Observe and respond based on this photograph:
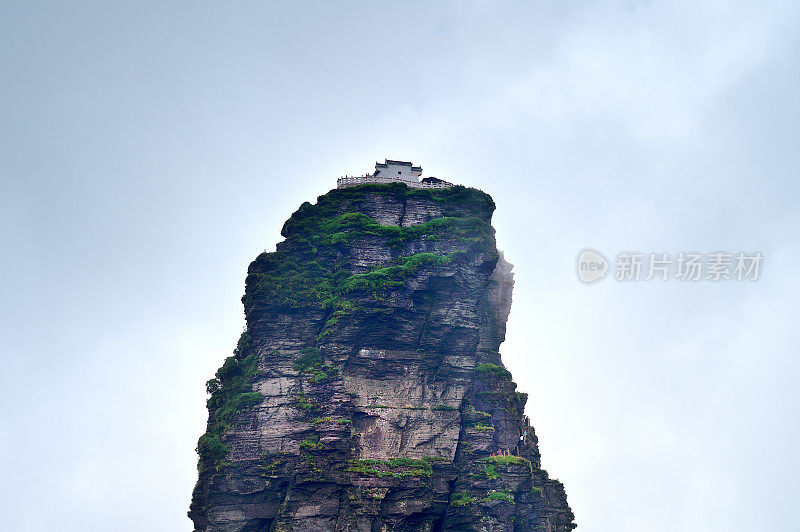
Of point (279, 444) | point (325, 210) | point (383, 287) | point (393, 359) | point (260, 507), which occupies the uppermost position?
point (325, 210)

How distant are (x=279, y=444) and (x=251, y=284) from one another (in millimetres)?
13577

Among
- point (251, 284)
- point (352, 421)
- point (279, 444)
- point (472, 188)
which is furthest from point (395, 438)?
point (472, 188)

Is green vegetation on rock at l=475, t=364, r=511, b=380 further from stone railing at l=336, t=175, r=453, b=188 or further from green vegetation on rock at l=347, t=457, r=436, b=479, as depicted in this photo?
stone railing at l=336, t=175, r=453, b=188

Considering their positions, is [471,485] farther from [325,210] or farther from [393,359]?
[325,210]

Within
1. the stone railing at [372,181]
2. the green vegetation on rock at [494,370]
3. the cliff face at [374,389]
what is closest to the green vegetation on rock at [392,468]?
the cliff face at [374,389]

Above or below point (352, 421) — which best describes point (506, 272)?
above

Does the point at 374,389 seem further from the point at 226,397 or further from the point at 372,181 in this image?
the point at 372,181

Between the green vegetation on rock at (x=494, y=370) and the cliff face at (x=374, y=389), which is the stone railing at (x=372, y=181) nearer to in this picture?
the cliff face at (x=374, y=389)

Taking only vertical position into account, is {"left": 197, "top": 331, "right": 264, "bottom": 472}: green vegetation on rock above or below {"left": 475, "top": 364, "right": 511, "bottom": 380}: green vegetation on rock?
below

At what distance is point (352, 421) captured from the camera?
210 ft

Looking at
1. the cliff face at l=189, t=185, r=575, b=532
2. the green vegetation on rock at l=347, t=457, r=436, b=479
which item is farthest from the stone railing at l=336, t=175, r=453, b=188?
the green vegetation on rock at l=347, t=457, r=436, b=479

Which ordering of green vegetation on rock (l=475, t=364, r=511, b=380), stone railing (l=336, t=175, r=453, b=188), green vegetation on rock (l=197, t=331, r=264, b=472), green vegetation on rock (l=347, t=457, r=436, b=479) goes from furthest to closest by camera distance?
stone railing (l=336, t=175, r=453, b=188) < green vegetation on rock (l=475, t=364, r=511, b=380) < green vegetation on rock (l=197, t=331, r=264, b=472) < green vegetation on rock (l=347, t=457, r=436, b=479)

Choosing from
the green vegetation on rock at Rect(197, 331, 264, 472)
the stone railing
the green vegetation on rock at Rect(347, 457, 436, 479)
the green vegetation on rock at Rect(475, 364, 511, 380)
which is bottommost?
the green vegetation on rock at Rect(347, 457, 436, 479)

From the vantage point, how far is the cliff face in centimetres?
6200
